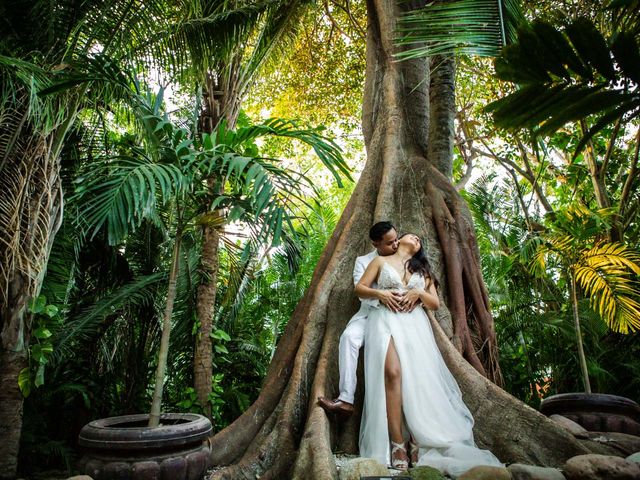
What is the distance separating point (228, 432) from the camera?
3.51m

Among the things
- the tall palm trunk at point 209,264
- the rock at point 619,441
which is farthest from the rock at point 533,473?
the tall palm trunk at point 209,264

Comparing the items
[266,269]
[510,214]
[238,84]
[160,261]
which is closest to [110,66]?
[238,84]

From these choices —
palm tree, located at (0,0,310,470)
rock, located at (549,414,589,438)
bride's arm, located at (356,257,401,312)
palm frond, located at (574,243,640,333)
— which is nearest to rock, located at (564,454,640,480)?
rock, located at (549,414,589,438)

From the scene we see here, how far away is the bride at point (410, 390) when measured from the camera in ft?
10.2

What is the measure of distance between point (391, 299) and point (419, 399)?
0.74 meters

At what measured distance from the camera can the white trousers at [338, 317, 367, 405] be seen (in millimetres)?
3430

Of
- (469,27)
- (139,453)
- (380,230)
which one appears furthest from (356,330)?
→ (469,27)

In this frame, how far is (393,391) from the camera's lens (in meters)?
3.33

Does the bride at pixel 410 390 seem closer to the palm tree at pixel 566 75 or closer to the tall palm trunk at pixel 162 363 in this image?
the tall palm trunk at pixel 162 363

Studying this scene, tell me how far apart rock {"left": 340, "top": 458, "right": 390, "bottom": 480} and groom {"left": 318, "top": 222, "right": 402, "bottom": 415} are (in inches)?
24.8

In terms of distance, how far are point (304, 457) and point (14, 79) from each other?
12.0ft

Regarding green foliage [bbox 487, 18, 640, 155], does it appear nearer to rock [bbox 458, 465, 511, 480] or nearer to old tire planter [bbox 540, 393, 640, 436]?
rock [bbox 458, 465, 511, 480]

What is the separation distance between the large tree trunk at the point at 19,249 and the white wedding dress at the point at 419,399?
8.84 ft

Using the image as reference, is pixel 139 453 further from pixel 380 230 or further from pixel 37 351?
pixel 380 230
